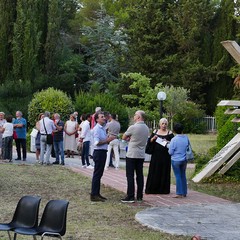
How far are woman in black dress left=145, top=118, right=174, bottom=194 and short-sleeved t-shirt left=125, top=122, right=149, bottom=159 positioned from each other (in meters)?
1.18

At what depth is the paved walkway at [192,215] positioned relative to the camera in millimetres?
9336

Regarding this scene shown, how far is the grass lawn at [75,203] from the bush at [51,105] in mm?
14236

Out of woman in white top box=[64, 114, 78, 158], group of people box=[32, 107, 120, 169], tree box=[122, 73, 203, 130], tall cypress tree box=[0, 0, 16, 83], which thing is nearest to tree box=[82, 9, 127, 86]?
tree box=[122, 73, 203, 130]

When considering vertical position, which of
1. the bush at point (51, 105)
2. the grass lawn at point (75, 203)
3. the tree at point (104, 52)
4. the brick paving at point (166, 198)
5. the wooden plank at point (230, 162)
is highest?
the tree at point (104, 52)

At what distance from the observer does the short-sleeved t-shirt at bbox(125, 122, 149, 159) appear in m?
12.3

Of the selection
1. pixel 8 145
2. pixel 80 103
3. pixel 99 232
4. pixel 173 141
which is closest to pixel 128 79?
pixel 80 103

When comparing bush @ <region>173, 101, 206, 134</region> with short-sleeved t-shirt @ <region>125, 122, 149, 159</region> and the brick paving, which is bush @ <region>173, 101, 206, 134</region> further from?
short-sleeved t-shirt @ <region>125, 122, 149, 159</region>

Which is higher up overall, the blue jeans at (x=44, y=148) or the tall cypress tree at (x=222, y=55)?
the tall cypress tree at (x=222, y=55)

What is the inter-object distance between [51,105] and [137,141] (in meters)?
21.7

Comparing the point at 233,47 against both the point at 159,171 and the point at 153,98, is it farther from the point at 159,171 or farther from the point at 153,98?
the point at 153,98

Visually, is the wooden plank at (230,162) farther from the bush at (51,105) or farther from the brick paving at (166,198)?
the bush at (51,105)

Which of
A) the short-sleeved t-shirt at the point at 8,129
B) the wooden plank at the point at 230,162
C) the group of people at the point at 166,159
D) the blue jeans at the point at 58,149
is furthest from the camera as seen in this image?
the short-sleeved t-shirt at the point at 8,129

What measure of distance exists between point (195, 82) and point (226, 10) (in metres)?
6.69

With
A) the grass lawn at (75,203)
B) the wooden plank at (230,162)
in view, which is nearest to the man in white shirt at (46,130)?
the grass lawn at (75,203)
